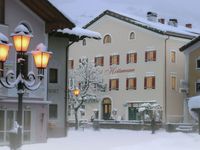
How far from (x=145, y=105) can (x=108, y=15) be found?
1151cm

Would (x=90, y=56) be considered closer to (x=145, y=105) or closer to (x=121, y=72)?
(x=121, y=72)

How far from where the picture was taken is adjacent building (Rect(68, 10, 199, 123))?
53.9 m

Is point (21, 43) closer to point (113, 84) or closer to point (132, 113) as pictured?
point (132, 113)

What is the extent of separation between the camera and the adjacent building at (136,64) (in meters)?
53.9

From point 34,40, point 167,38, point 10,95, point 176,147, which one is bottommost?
point 176,147

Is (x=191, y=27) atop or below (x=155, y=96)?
atop

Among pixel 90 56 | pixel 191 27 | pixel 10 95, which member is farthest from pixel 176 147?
pixel 191 27

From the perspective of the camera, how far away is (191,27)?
66.2 m

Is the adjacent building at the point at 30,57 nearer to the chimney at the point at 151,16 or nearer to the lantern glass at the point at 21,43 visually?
the lantern glass at the point at 21,43

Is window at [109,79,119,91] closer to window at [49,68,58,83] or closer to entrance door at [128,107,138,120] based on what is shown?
entrance door at [128,107,138,120]

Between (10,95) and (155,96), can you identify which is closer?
(10,95)

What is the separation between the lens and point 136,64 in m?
56.6

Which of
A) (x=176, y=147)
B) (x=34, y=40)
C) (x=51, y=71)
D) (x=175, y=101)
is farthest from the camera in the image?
(x=175, y=101)

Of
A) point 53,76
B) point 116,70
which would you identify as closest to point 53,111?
point 53,76
